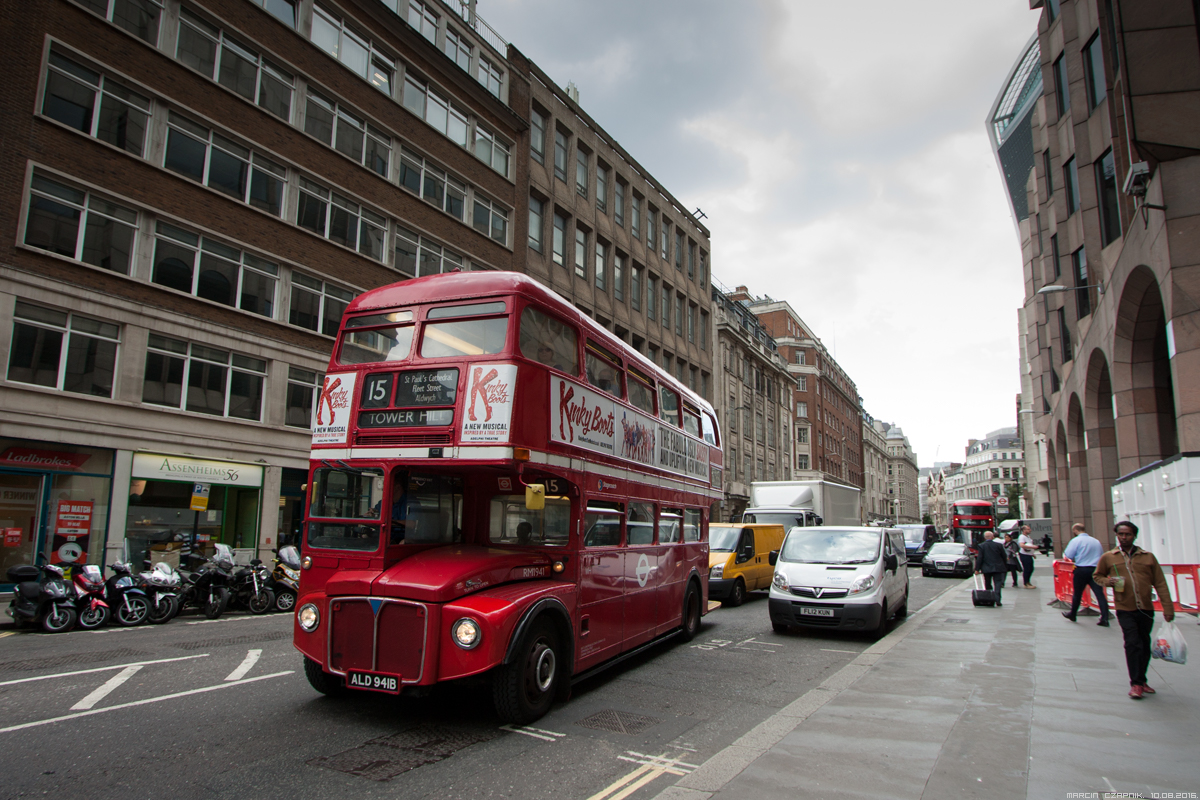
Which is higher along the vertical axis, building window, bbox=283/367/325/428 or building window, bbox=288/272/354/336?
building window, bbox=288/272/354/336

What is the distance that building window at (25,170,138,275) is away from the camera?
53.3 feet

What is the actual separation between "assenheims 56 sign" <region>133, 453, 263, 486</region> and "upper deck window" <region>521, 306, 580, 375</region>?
1465 cm

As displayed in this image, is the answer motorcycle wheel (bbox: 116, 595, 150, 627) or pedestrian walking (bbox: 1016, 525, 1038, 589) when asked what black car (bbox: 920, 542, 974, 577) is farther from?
motorcycle wheel (bbox: 116, 595, 150, 627)

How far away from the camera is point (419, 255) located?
2556cm

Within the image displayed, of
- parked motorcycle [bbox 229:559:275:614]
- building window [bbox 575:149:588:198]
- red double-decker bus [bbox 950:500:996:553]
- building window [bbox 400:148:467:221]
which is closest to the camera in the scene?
parked motorcycle [bbox 229:559:275:614]

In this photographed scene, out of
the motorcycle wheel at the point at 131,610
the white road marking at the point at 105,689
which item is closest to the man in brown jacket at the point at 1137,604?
the white road marking at the point at 105,689

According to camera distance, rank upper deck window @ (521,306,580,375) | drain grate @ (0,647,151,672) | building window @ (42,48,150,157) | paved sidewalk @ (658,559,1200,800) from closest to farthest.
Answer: paved sidewalk @ (658,559,1200,800) → upper deck window @ (521,306,580,375) → drain grate @ (0,647,151,672) → building window @ (42,48,150,157)

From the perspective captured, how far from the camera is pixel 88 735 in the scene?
18.5 ft

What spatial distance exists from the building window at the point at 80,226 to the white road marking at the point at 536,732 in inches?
646

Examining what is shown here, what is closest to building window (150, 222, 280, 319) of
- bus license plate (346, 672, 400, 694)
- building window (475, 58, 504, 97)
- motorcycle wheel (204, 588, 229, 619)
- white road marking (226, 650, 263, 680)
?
motorcycle wheel (204, 588, 229, 619)

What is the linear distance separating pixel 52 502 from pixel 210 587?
18.1 feet

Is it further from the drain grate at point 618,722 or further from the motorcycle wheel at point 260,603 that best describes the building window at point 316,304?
the drain grate at point 618,722

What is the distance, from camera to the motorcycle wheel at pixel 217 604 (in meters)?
13.3

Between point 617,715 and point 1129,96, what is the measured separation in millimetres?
16906
